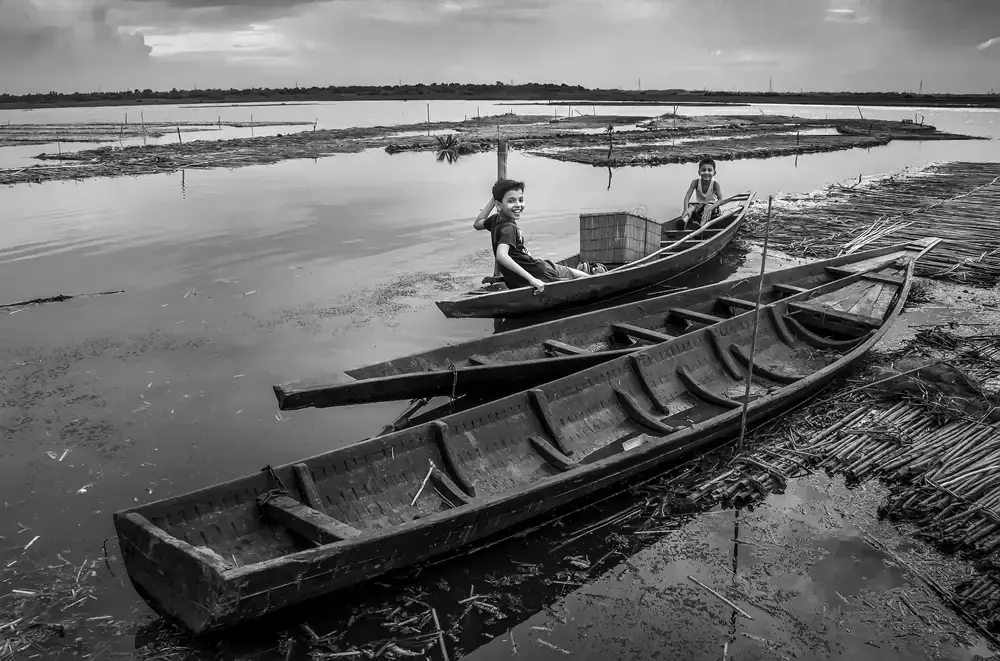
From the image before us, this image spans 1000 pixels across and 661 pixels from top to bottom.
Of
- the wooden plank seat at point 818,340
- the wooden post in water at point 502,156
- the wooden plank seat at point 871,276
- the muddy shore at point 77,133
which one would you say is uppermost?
the muddy shore at point 77,133

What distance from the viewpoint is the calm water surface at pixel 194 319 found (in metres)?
5.93

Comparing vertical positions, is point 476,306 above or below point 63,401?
above

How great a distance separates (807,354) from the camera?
26.5 feet

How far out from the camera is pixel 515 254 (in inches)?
355

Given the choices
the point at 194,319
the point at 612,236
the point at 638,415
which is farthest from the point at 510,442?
the point at 612,236

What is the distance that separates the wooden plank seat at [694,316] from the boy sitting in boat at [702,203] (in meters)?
5.72

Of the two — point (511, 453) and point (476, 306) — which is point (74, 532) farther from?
point (476, 306)

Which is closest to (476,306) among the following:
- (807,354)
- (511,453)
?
(511,453)

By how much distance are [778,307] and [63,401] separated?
7.90 m

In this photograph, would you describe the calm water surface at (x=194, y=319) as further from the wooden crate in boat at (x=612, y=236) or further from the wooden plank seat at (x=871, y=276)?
the wooden plank seat at (x=871, y=276)

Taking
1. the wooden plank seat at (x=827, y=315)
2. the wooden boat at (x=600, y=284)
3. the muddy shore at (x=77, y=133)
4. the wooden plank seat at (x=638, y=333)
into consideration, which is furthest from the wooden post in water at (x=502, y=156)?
the muddy shore at (x=77, y=133)

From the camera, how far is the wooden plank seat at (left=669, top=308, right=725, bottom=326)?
8070mm

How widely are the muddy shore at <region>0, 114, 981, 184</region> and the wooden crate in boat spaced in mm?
18637

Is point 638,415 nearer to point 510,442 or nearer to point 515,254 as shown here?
point 510,442
